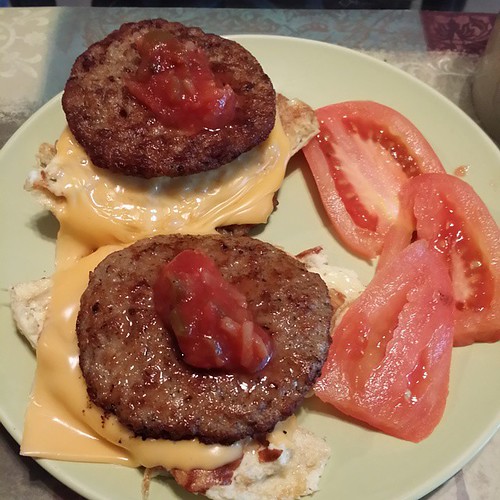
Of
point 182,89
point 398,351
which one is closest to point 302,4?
point 182,89

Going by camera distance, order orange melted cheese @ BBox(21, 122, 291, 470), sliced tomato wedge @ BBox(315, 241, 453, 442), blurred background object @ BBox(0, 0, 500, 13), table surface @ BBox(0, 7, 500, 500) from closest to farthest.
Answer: orange melted cheese @ BBox(21, 122, 291, 470) → sliced tomato wedge @ BBox(315, 241, 453, 442) → table surface @ BBox(0, 7, 500, 500) → blurred background object @ BBox(0, 0, 500, 13)

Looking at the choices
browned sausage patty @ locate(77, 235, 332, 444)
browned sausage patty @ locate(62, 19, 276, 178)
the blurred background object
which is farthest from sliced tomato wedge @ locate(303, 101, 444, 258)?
the blurred background object

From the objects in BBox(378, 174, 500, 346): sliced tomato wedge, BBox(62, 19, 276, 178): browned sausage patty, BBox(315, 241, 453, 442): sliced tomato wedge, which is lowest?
BBox(315, 241, 453, 442): sliced tomato wedge

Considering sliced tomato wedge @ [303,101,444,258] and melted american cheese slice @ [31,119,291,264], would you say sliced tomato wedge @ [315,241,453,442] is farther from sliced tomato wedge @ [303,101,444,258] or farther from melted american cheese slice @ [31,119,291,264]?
melted american cheese slice @ [31,119,291,264]

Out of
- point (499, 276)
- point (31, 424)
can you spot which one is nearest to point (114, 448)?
point (31, 424)

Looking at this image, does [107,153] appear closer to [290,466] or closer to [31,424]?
[31,424]

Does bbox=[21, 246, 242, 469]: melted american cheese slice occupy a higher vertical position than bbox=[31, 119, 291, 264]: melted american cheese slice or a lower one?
lower
